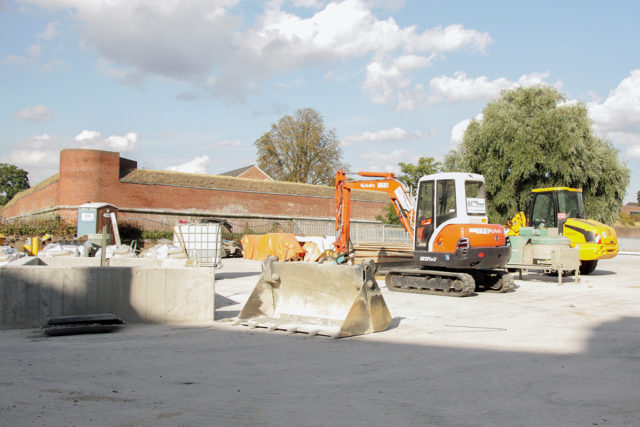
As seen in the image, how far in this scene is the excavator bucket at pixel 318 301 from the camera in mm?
8289

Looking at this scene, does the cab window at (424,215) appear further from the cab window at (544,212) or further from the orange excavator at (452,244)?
the cab window at (544,212)

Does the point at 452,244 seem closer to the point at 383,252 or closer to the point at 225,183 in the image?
the point at 383,252

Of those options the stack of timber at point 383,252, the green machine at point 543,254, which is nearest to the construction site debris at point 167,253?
the stack of timber at point 383,252

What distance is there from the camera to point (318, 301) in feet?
29.7

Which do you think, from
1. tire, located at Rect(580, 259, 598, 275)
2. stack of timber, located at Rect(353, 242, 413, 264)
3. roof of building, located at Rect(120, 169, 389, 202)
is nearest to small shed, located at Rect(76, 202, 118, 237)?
roof of building, located at Rect(120, 169, 389, 202)

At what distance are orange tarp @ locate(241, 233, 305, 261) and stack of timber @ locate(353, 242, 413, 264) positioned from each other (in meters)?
10.1

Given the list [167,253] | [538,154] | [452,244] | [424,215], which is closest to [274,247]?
[167,253]

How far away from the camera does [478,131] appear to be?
1298 inches

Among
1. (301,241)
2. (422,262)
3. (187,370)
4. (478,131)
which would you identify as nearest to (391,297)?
(422,262)

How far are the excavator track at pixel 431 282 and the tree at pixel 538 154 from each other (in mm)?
19668

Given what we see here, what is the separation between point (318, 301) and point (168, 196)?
100 ft

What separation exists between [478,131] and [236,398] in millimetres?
30547

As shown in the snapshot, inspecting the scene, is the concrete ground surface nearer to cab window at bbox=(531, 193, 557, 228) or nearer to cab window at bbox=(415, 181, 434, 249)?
cab window at bbox=(415, 181, 434, 249)

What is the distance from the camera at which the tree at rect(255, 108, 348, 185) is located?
6450 centimetres
